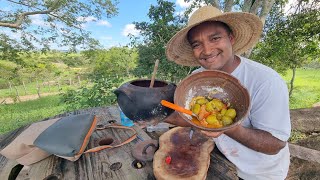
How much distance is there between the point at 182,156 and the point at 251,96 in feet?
1.87

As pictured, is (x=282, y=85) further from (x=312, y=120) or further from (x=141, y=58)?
(x=141, y=58)

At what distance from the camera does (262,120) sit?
1251 millimetres

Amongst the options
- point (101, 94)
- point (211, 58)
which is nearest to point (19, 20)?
point (101, 94)

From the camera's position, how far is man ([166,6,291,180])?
1226 mm

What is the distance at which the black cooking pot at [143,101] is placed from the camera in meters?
1.12

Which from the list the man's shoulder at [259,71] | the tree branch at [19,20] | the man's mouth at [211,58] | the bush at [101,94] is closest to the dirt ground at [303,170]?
the man's shoulder at [259,71]

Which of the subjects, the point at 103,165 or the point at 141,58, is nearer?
the point at 103,165

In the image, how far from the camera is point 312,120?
3.62m

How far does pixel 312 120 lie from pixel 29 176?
13.4ft

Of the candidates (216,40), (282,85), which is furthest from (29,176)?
(282,85)

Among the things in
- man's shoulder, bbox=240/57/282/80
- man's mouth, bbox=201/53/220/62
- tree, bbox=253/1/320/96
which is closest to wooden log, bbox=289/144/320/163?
man's shoulder, bbox=240/57/282/80

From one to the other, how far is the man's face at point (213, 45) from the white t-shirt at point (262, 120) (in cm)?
11

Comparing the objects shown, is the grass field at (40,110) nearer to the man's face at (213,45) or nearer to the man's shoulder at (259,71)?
the man's face at (213,45)

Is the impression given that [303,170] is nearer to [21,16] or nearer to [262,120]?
[262,120]
